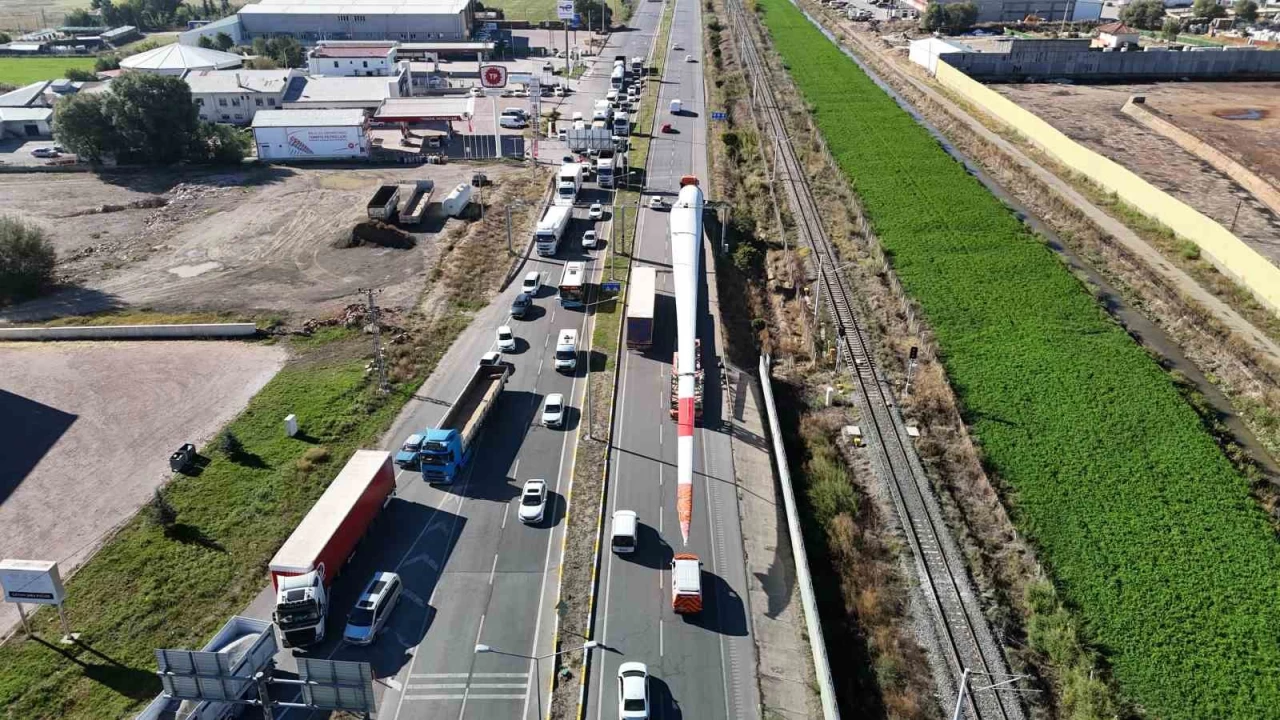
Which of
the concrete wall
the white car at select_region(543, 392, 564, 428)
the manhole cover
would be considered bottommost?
the white car at select_region(543, 392, 564, 428)

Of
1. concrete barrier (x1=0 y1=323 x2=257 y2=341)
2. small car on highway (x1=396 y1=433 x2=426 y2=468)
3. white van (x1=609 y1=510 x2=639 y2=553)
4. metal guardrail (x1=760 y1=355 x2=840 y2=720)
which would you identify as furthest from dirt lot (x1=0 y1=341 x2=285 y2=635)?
metal guardrail (x1=760 y1=355 x2=840 y2=720)

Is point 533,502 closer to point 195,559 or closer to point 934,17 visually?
point 195,559

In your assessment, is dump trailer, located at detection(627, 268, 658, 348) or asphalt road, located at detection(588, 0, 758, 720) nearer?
asphalt road, located at detection(588, 0, 758, 720)

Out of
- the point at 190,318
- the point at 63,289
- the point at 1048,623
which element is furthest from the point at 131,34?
the point at 1048,623

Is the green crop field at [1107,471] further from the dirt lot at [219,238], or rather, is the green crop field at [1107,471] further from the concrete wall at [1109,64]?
the concrete wall at [1109,64]

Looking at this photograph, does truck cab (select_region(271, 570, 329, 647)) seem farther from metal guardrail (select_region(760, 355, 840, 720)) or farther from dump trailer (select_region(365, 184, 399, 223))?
dump trailer (select_region(365, 184, 399, 223))

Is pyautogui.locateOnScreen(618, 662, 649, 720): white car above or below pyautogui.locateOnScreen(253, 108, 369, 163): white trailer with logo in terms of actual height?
below

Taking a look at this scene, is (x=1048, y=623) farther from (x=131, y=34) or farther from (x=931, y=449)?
(x=131, y=34)
